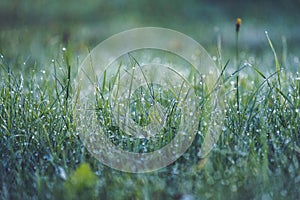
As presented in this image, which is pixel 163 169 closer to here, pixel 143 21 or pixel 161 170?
pixel 161 170

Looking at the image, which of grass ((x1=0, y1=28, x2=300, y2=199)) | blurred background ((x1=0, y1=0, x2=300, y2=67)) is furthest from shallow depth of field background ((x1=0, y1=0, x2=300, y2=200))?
blurred background ((x1=0, y1=0, x2=300, y2=67))

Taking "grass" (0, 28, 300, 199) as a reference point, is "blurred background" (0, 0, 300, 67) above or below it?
above

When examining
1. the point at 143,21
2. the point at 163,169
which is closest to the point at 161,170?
the point at 163,169

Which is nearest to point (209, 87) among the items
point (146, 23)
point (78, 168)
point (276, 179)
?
point (276, 179)

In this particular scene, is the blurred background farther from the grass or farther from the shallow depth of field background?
the grass

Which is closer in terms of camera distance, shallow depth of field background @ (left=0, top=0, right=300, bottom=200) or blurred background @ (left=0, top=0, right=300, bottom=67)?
shallow depth of field background @ (left=0, top=0, right=300, bottom=200)
